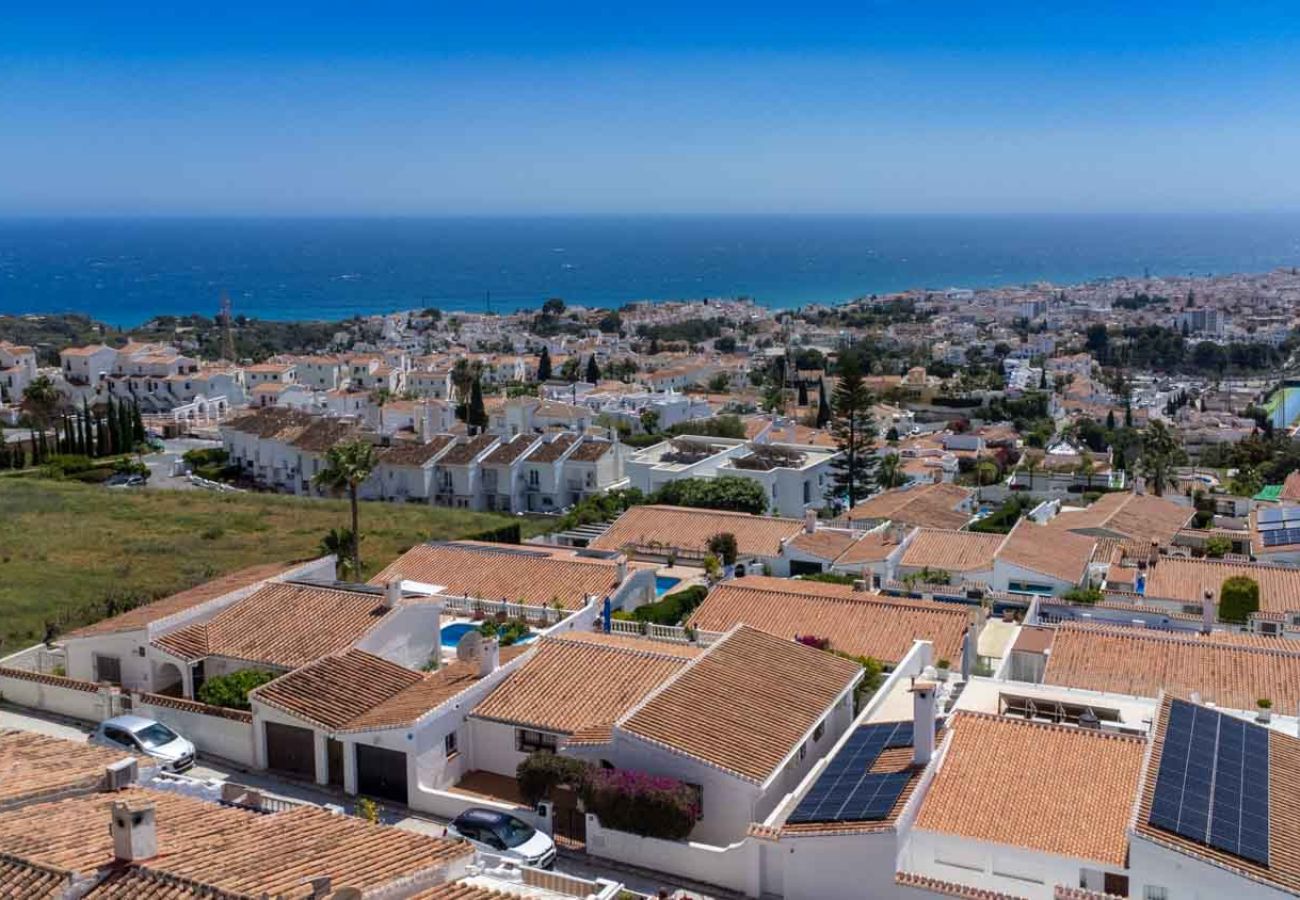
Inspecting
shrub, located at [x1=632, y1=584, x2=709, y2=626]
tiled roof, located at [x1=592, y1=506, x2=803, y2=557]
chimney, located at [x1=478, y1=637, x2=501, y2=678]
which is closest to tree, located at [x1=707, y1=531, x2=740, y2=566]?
tiled roof, located at [x1=592, y1=506, x2=803, y2=557]

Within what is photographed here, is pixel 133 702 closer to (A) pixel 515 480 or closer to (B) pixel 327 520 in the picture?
(B) pixel 327 520

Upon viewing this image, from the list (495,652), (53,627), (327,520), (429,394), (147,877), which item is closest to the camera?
(147,877)

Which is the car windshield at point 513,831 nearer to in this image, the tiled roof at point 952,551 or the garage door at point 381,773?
the garage door at point 381,773

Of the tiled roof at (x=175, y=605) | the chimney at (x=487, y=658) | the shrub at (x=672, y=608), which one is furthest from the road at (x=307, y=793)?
the shrub at (x=672, y=608)

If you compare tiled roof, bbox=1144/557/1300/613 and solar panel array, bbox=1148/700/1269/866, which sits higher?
solar panel array, bbox=1148/700/1269/866

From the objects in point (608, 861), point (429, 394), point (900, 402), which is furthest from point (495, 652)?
point (900, 402)

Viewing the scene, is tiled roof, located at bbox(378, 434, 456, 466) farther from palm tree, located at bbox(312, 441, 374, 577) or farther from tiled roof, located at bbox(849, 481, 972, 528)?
palm tree, located at bbox(312, 441, 374, 577)
